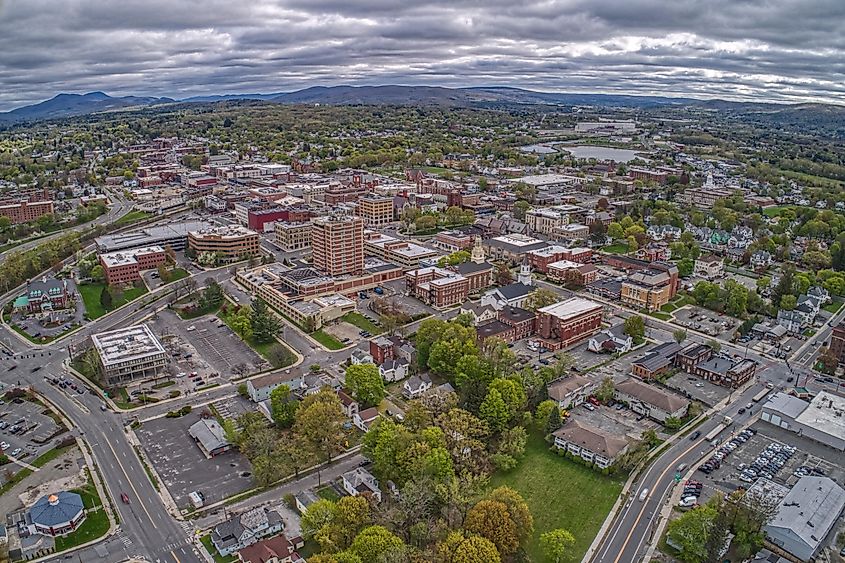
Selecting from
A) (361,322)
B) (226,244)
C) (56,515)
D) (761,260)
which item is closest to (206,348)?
(361,322)

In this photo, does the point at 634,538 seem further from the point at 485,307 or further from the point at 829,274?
the point at 829,274

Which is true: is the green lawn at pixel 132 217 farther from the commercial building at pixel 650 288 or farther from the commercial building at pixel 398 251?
the commercial building at pixel 650 288

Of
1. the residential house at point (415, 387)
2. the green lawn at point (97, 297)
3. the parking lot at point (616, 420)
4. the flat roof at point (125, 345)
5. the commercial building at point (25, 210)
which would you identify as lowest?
the parking lot at point (616, 420)

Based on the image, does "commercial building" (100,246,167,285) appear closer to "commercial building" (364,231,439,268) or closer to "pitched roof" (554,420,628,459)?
"commercial building" (364,231,439,268)

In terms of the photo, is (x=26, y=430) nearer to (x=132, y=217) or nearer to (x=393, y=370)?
(x=393, y=370)

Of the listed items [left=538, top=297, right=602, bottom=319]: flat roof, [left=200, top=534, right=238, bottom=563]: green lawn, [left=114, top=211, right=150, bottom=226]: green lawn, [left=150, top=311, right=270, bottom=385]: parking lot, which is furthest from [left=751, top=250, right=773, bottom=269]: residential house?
[left=114, top=211, right=150, bottom=226]: green lawn

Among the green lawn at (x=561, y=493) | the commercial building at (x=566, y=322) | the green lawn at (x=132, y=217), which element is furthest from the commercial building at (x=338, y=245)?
the green lawn at (x=132, y=217)
